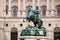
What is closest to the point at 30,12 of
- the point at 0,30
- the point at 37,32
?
the point at 37,32

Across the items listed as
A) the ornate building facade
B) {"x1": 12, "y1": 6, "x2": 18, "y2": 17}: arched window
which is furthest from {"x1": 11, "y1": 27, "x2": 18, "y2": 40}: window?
{"x1": 12, "y1": 6, "x2": 18, "y2": 17}: arched window

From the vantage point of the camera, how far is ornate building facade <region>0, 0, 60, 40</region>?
204 feet

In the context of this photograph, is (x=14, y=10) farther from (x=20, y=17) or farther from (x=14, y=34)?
(x=14, y=34)

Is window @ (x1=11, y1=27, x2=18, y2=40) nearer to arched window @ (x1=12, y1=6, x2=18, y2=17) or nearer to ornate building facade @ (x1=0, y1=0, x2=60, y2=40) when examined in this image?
ornate building facade @ (x1=0, y1=0, x2=60, y2=40)

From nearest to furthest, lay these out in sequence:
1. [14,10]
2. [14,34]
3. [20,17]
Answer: [14,34] < [20,17] < [14,10]

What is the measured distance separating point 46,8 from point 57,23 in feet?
12.5

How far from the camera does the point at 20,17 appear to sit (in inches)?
2486

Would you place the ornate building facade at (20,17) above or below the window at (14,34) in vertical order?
above

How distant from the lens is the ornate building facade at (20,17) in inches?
2447

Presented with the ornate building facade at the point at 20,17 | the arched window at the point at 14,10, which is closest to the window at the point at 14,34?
the ornate building facade at the point at 20,17

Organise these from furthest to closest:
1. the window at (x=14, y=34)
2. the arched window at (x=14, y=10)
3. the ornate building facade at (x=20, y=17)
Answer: the arched window at (x=14, y=10)
the window at (x=14, y=34)
the ornate building facade at (x=20, y=17)

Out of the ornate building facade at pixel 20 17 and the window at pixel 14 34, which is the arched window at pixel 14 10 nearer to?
the ornate building facade at pixel 20 17

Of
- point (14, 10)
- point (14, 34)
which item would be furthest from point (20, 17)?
point (14, 34)

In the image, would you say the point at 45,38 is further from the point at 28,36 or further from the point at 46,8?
the point at 46,8
